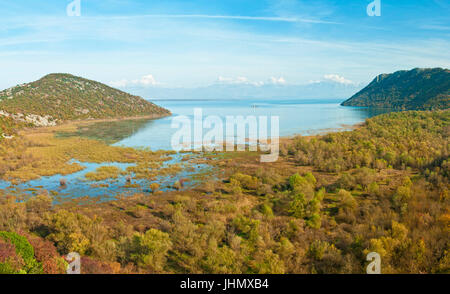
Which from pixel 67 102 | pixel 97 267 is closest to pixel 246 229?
pixel 97 267

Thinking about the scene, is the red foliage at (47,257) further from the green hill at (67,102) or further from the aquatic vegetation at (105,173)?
the green hill at (67,102)

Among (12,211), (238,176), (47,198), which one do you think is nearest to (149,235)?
(12,211)

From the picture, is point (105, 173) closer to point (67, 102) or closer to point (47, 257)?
point (47, 257)

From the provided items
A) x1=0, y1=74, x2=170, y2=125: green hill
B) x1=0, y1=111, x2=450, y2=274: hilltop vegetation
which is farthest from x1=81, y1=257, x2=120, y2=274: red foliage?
x1=0, y1=74, x2=170, y2=125: green hill

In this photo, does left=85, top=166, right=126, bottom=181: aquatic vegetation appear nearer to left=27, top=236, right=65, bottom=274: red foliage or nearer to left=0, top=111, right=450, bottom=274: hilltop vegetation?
left=0, top=111, right=450, bottom=274: hilltop vegetation

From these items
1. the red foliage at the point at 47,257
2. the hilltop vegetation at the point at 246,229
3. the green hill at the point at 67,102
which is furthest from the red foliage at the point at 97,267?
the green hill at the point at 67,102

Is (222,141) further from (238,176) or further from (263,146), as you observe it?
(238,176)
